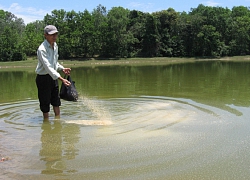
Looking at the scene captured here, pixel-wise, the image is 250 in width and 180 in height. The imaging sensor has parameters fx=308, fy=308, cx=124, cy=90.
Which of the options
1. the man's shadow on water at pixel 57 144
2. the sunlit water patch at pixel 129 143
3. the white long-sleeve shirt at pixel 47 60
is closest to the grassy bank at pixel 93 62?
the white long-sleeve shirt at pixel 47 60

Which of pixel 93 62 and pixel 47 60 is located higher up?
pixel 47 60

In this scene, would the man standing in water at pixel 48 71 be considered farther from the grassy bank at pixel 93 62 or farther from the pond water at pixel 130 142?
the grassy bank at pixel 93 62

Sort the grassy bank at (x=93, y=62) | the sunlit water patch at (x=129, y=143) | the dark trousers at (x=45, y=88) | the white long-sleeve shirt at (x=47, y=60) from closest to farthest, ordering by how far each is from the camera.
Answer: the sunlit water patch at (x=129, y=143), the white long-sleeve shirt at (x=47, y=60), the dark trousers at (x=45, y=88), the grassy bank at (x=93, y=62)

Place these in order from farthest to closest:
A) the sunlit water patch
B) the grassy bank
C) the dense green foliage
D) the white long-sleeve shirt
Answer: the dense green foliage < the grassy bank < the white long-sleeve shirt < the sunlit water patch

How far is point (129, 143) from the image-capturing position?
4488 mm

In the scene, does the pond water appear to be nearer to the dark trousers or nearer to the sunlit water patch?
the sunlit water patch

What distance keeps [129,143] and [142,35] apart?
186ft

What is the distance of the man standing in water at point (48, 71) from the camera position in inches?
225

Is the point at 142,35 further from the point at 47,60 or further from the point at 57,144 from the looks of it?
the point at 57,144

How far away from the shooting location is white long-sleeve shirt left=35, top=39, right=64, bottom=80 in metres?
5.68

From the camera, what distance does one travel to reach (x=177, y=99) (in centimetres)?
851

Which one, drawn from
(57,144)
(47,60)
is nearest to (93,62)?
(47,60)

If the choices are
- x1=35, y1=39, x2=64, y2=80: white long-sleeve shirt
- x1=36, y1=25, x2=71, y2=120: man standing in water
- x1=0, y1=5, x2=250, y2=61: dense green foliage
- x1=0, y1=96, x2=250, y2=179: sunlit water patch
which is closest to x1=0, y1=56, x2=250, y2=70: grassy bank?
x1=0, y1=5, x2=250, y2=61: dense green foliage

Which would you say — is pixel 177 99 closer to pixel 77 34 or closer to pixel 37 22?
pixel 77 34
